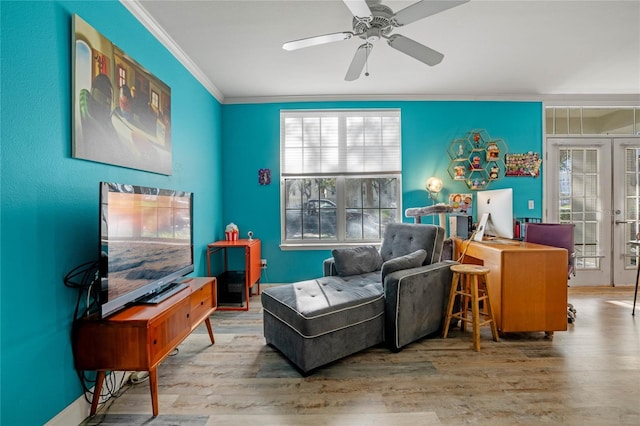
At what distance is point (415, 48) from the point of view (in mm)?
2000

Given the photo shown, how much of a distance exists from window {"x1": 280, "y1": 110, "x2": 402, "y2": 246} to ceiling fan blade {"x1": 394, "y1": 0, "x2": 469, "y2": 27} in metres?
2.09

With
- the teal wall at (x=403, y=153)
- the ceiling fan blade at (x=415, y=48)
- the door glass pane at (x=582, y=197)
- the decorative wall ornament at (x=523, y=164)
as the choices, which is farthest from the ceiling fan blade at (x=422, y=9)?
the door glass pane at (x=582, y=197)

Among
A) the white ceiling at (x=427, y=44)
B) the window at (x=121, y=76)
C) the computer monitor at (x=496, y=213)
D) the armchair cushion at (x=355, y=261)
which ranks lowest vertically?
the armchair cushion at (x=355, y=261)

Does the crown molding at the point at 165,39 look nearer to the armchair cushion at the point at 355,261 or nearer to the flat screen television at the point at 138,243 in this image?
the flat screen television at the point at 138,243

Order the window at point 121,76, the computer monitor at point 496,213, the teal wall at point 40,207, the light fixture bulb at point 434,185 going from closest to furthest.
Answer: the teal wall at point 40,207 → the window at point 121,76 → the computer monitor at point 496,213 → the light fixture bulb at point 434,185

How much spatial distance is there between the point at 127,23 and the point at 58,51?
74 cm

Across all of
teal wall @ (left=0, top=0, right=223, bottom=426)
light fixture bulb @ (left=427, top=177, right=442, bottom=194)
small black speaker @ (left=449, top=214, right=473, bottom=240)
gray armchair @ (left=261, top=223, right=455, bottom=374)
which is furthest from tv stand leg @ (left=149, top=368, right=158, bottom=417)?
light fixture bulb @ (left=427, top=177, right=442, bottom=194)

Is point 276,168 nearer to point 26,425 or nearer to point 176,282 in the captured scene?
point 176,282

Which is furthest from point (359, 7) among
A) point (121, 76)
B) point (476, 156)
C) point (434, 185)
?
point (476, 156)

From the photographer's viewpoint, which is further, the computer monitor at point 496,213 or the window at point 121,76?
the computer monitor at point 496,213

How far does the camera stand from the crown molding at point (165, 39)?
2014 millimetres

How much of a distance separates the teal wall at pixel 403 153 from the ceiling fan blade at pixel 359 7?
2.20 meters

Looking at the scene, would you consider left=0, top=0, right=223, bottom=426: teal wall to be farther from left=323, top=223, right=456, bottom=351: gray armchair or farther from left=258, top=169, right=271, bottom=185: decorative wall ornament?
left=258, top=169, right=271, bottom=185: decorative wall ornament

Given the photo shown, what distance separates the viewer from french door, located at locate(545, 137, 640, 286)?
3826 millimetres
